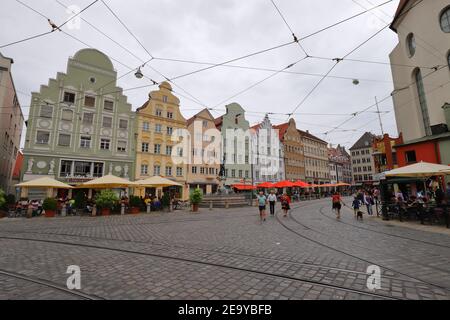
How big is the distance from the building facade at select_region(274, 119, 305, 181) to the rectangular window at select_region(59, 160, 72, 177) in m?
42.0

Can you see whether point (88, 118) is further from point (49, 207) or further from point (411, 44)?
point (411, 44)

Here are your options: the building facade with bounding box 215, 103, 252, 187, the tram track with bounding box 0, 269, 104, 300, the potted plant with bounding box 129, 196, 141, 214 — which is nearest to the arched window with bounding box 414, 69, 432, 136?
the building facade with bounding box 215, 103, 252, 187

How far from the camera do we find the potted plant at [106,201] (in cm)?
1683

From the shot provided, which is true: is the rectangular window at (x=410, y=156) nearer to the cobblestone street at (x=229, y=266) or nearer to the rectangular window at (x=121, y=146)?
the cobblestone street at (x=229, y=266)

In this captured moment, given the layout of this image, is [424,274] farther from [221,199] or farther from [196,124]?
[196,124]

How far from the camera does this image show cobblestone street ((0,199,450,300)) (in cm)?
371

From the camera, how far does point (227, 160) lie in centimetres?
4306

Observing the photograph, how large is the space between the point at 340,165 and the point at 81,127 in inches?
2884

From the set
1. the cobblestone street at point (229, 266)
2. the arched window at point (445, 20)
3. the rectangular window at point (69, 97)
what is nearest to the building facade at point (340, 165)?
the arched window at point (445, 20)

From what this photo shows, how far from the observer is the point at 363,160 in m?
76.4

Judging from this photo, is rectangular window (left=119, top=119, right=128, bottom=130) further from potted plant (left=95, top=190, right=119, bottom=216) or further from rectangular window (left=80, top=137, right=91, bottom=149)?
potted plant (left=95, top=190, right=119, bottom=216)

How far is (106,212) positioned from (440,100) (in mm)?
29318

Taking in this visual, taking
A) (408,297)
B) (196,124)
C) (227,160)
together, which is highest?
(196,124)
